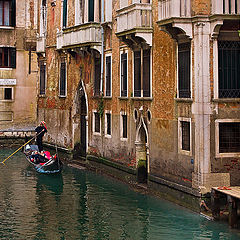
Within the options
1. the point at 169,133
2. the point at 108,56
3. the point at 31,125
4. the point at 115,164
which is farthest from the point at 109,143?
the point at 31,125

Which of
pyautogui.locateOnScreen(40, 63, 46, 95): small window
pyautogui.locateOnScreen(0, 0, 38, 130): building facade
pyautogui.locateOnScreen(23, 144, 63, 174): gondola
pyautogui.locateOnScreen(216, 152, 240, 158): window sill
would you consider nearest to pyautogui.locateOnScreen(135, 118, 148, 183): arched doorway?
pyautogui.locateOnScreen(23, 144, 63, 174): gondola

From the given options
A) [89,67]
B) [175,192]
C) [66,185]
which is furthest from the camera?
[89,67]

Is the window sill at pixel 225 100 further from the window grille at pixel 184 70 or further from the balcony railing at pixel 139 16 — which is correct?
the balcony railing at pixel 139 16

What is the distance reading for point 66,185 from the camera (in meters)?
20.4

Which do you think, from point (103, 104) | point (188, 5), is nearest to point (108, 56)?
point (103, 104)

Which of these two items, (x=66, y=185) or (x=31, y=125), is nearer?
(x=66, y=185)

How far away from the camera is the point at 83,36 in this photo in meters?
22.5

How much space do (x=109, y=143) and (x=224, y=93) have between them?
7.06 m

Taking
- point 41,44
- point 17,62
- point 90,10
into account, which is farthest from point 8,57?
point 90,10

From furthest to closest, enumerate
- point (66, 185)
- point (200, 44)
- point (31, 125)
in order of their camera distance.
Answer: point (31, 125) < point (66, 185) < point (200, 44)

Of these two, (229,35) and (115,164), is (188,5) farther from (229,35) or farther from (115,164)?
(115,164)

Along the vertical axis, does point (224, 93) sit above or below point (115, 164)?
above

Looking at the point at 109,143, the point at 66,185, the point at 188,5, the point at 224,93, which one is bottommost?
the point at 66,185

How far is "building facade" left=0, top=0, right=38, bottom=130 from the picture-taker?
32188mm
